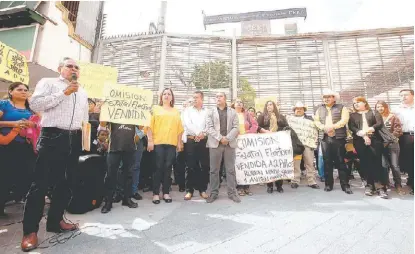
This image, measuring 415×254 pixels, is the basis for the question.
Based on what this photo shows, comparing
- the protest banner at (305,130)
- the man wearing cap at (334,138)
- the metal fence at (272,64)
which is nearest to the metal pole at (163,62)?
the metal fence at (272,64)

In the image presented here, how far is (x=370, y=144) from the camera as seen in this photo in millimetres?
4898

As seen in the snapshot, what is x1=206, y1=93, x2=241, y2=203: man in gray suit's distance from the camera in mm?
4449

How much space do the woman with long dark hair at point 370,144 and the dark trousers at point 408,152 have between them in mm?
670

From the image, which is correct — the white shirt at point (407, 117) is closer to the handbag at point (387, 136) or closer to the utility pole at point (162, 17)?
the handbag at point (387, 136)

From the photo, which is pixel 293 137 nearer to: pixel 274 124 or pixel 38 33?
pixel 274 124

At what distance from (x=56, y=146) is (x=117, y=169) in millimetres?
1369

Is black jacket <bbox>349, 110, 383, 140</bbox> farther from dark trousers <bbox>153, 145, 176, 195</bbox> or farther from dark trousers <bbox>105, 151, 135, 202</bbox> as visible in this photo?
dark trousers <bbox>105, 151, 135, 202</bbox>

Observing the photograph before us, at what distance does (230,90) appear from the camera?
8.64 meters

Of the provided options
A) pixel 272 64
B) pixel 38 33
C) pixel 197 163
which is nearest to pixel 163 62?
pixel 38 33

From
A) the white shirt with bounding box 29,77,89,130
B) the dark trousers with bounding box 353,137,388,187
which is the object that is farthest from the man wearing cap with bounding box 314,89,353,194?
the white shirt with bounding box 29,77,89,130

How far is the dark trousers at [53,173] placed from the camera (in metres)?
2.53

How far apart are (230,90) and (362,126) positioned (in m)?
4.59

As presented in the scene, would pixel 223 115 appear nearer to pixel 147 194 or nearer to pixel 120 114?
pixel 120 114

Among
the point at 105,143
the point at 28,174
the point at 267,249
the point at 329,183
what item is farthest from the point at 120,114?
the point at 329,183
